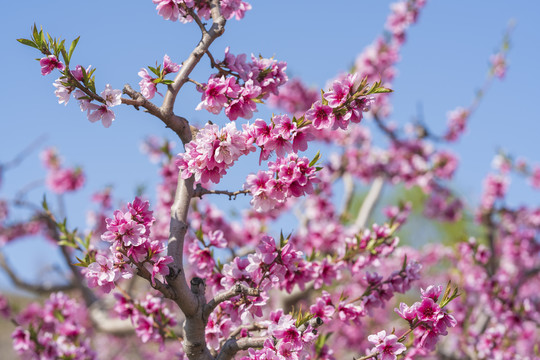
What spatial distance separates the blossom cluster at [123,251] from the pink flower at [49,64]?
0.73 meters

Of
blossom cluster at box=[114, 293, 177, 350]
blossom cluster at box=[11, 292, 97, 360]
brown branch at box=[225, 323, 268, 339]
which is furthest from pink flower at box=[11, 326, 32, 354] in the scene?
brown branch at box=[225, 323, 268, 339]

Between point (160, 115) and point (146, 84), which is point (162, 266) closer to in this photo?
point (160, 115)

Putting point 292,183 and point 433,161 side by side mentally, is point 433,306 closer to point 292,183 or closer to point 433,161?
point 292,183

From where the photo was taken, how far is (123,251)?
197 centimetres

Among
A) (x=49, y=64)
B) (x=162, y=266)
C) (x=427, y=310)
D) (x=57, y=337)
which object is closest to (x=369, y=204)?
(x=57, y=337)

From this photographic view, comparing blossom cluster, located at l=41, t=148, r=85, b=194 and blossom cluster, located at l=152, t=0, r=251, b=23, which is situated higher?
blossom cluster, located at l=41, t=148, r=85, b=194

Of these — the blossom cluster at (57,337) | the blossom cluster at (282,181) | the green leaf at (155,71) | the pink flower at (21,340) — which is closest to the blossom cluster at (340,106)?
the blossom cluster at (282,181)

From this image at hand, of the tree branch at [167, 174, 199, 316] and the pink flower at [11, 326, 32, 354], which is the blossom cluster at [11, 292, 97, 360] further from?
the tree branch at [167, 174, 199, 316]

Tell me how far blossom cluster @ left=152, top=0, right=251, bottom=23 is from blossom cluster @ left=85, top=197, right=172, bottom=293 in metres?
1.12

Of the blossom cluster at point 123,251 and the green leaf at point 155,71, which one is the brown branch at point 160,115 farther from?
the blossom cluster at point 123,251


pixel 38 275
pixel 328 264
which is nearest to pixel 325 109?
pixel 328 264

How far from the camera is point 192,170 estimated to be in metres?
2.10

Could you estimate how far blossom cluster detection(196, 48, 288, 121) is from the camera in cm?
231

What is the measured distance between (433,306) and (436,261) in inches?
325
